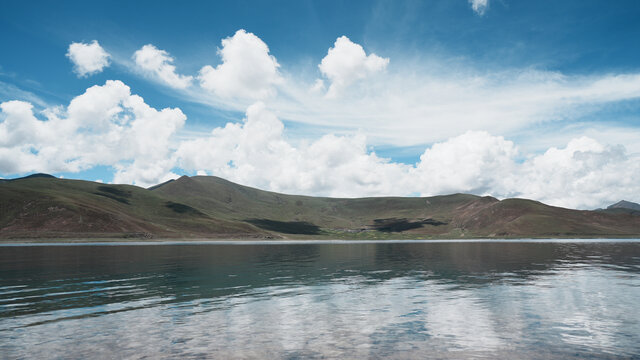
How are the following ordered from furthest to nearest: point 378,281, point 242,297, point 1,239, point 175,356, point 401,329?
point 1,239
point 378,281
point 242,297
point 401,329
point 175,356

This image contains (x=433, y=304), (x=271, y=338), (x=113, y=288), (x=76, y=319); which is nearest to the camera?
(x=271, y=338)

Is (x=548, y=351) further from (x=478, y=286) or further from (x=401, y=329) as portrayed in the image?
(x=478, y=286)

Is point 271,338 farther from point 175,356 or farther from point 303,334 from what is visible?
point 175,356

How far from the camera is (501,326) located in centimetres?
2434

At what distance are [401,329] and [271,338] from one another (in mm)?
7926

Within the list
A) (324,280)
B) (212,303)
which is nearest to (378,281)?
(324,280)

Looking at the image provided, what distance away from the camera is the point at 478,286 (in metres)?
42.0

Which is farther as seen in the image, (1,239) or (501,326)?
(1,239)

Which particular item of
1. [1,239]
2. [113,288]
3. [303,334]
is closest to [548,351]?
[303,334]

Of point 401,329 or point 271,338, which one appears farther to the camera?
point 401,329

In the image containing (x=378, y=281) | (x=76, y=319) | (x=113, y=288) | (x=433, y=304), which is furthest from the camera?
(x=378, y=281)

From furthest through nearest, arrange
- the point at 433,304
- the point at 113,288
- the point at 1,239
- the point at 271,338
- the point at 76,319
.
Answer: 1. the point at 1,239
2. the point at 113,288
3. the point at 433,304
4. the point at 76,319
5. the point at 271,338

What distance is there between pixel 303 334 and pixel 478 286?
26.8 m

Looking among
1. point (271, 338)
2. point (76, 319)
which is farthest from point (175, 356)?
point (76, 319)
